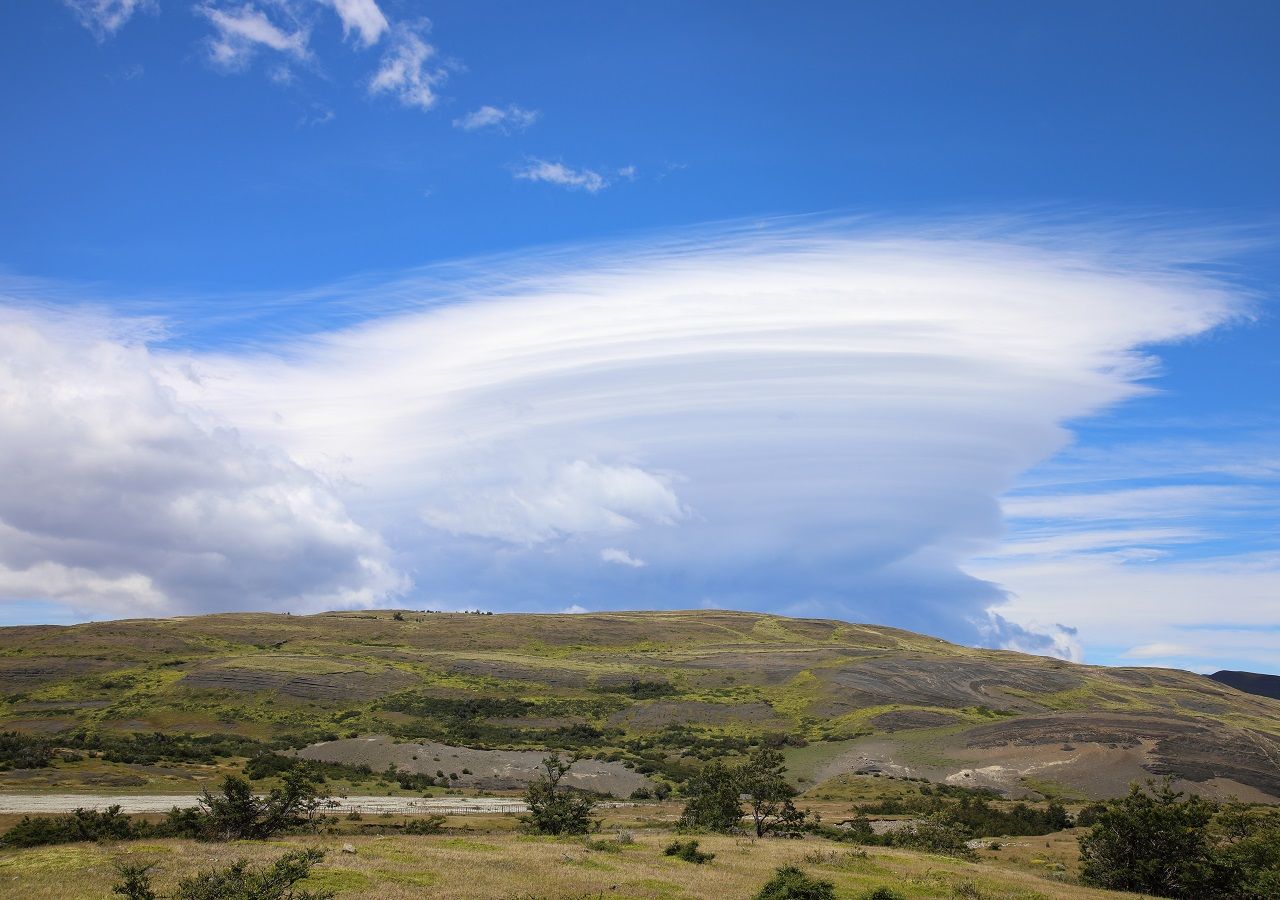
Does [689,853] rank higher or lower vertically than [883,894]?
higher

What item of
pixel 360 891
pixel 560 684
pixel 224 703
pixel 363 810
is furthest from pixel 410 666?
pixel 360 891

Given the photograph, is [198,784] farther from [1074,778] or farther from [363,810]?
[1074,778]

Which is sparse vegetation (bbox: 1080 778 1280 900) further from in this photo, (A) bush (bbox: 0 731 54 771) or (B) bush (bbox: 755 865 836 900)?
A: (A) bush (bbox: 0 731 54 771)

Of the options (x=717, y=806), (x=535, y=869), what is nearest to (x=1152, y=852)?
(x=717, y=806)

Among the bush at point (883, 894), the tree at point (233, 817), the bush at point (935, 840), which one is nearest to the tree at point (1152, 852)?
the bush at point (935, 840)

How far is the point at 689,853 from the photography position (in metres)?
34.9

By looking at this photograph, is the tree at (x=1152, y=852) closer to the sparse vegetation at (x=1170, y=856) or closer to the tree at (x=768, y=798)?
the sparse vegetation at (x=1170, y=856)

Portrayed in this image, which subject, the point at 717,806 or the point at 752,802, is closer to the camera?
the point at 717,806

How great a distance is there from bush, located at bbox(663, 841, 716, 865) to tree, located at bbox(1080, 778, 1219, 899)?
1650 centimetres

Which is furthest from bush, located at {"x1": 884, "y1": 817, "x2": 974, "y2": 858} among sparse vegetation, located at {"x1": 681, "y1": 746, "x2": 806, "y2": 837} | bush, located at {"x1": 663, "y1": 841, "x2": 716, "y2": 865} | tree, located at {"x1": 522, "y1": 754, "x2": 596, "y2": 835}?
tree, located at {"x1": 522, "y1": 754, "x2": 596, "y2": 835}

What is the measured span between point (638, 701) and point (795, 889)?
91946 millimetres

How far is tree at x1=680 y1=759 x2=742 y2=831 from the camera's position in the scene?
48.8 metres

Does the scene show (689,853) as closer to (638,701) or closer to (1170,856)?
(1170,856)

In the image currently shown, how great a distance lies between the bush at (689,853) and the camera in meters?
34.4
